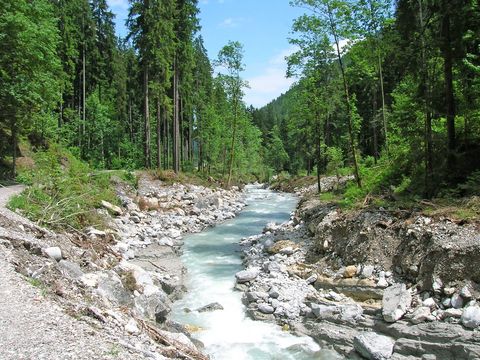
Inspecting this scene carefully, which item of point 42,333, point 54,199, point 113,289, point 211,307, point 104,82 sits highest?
point 104,82

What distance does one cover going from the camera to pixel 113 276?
32.1 feet

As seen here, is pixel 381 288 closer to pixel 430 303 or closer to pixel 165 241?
pixel 430 303

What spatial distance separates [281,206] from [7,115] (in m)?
19.5

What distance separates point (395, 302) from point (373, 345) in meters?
1.42

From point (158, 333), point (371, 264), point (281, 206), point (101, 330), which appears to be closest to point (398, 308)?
point (371, 264)

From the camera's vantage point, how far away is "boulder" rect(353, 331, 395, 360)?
7844 millimetres

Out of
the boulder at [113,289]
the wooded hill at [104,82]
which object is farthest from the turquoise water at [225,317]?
the wooded hill at [104,82]

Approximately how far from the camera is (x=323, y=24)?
17.2 meters

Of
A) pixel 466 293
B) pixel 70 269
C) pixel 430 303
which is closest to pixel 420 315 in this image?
pixel 430 303

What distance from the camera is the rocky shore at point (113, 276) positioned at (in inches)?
248

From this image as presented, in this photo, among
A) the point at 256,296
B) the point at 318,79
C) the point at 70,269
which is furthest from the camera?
the point at 318,79

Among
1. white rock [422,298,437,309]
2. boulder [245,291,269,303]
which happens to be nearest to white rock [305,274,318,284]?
boulder [245,291,269,303]

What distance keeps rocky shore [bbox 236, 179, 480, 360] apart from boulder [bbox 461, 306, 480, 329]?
0.02 metres

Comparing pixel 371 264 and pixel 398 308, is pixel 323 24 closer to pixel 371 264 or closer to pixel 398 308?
pixel 371 264
